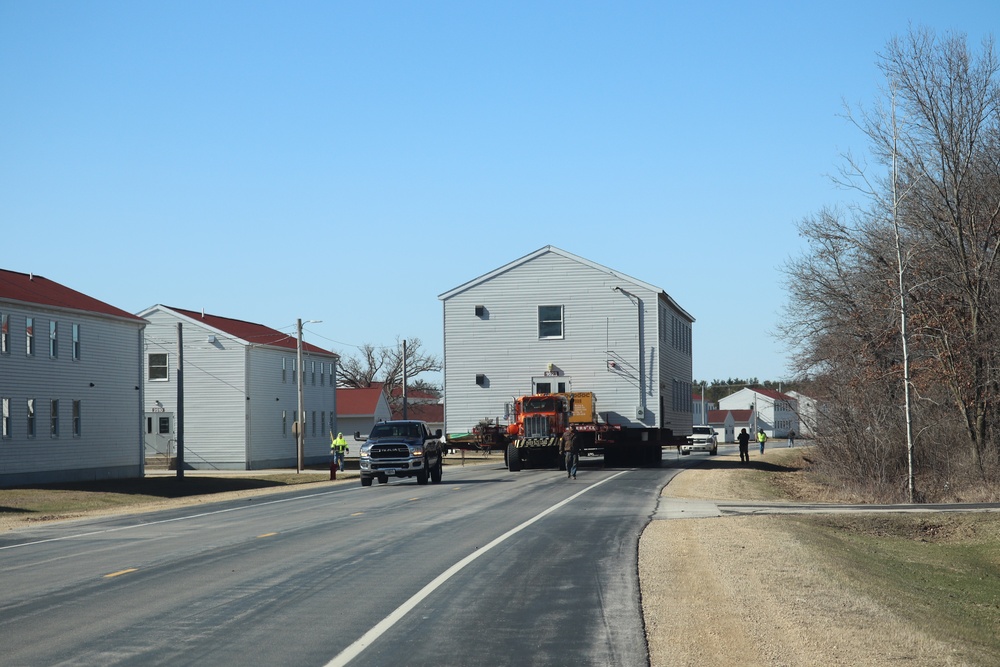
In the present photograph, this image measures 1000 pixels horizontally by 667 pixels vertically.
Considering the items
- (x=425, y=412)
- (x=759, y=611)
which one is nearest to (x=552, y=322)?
(x=759, y=611)

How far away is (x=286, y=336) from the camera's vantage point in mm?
65500

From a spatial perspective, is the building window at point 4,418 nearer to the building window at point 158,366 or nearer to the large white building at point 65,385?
the large white building at point 65,385

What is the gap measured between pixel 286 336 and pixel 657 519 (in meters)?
46.7

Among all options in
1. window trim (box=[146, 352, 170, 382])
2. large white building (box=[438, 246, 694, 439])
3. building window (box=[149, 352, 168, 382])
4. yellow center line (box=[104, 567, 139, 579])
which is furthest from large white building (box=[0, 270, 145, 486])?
yellow center line (box=[104, 567, 139, 579])

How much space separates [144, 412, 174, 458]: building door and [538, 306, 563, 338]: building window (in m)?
22.5

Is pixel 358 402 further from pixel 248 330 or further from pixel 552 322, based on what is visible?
pixel 552 322

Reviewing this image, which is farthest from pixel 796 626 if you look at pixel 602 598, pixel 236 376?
pixel 236 376

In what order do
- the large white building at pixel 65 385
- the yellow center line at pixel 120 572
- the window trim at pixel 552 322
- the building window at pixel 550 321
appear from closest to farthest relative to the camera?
the yellow center line at pixel 120 572 < the large white building at pixel 65 385 < the window trim at pixel 552 322 < the building window at pixel 550 321

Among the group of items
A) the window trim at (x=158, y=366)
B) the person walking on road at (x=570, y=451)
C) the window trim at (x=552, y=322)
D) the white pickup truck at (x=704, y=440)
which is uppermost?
the window trim at (x=552, y=322)

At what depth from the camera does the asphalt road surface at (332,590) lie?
9.16 meters

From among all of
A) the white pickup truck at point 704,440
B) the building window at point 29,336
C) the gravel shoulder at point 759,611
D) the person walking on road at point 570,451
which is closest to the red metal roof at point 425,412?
the white pickup truck at point 704,440

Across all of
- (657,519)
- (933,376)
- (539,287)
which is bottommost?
(657,519)

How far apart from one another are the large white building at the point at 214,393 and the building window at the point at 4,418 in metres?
19.1

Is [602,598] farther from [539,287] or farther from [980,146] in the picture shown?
[539,287]
